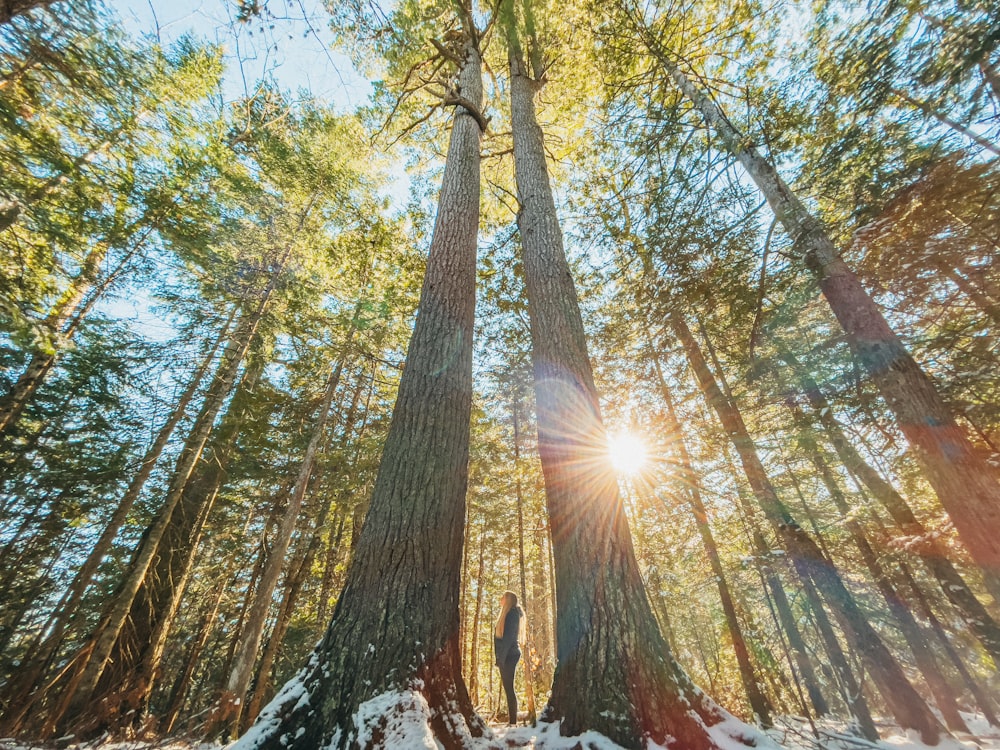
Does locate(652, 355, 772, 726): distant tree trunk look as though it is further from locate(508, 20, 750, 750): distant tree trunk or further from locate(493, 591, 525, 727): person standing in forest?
locate(493, 591, 525, 727): person standing in forest

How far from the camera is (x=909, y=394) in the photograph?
360 cm

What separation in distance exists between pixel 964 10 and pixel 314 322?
31.8ft

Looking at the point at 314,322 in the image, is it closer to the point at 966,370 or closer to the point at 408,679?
the point at 408,679

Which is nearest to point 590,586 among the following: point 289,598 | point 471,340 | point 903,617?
point 471,340

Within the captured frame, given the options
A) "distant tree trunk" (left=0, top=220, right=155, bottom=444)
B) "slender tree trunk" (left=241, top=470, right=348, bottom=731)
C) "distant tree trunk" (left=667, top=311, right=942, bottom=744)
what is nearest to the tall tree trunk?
"distant tree trunk" (left=667, top=311, right=942, bottom=744)

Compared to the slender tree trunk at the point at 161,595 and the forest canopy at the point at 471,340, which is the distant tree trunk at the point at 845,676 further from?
the slender tree trunk at the point at 161,595

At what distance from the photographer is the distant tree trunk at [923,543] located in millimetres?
4145

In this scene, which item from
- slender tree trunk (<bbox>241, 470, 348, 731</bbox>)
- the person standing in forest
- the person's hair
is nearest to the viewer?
the person standing in forest

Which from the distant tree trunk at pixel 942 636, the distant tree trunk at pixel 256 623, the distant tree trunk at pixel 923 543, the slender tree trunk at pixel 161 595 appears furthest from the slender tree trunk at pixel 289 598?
the distant tree trunk at pixel 942 636

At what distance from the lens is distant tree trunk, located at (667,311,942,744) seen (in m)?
5.93

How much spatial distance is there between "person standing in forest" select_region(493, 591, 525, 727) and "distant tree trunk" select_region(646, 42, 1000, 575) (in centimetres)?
440

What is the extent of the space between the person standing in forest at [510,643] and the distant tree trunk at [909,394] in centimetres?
440

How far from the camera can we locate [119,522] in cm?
616

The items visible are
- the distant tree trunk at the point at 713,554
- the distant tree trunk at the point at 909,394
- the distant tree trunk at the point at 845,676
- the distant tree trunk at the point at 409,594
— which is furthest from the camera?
the distant tree trunk at the point at 845,676
